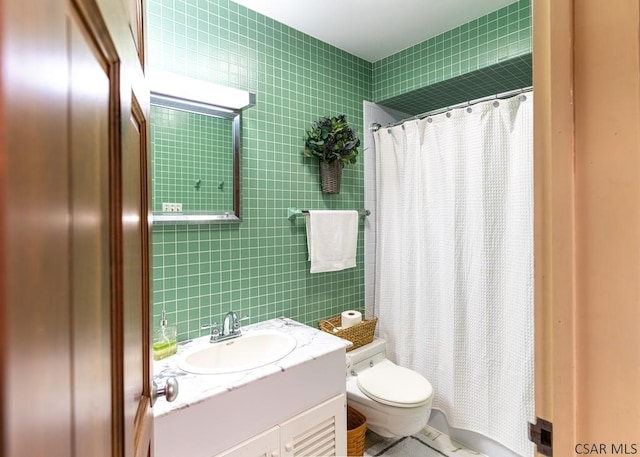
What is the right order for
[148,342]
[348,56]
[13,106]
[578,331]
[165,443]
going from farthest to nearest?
[348,56] < [165,443] < [148,342] < [578,331] < [13,106]

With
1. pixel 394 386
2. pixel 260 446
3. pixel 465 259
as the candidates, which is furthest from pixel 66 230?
pixel 465 259

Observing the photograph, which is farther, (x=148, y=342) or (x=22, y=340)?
(x=148, y=342)

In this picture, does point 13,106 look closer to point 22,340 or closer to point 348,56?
point 22,340

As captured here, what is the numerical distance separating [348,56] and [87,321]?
2.36m

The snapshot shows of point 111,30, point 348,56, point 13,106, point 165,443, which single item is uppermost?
point 348,56

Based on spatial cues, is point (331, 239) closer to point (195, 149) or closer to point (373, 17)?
point (195, 149)

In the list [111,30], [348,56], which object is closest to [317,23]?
[348,56]

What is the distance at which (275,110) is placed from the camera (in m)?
1.87

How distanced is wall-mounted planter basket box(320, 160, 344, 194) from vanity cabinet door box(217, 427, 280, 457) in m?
1.34

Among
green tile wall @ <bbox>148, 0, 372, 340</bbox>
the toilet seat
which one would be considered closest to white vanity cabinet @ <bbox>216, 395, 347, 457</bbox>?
the toilet seat

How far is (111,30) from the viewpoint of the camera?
408 millimetres

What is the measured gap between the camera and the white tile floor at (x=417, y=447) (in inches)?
72.1

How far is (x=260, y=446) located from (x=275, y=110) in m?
1.66

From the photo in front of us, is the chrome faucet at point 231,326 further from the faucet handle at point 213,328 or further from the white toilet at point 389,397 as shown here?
the white toilet at point 389,397
